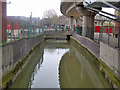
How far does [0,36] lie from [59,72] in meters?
4.14

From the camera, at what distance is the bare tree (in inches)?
3072

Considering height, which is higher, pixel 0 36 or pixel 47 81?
pixel 0 36

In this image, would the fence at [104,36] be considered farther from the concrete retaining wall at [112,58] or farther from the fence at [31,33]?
the concrete retaining wall at [112,58]

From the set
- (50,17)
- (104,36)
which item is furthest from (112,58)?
(50,17)

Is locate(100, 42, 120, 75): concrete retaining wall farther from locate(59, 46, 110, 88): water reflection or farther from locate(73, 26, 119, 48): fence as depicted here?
locate(73, 26, 119, 48): fence

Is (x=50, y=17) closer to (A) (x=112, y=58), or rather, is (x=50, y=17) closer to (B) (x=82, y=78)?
(B) (x=82, y=78)

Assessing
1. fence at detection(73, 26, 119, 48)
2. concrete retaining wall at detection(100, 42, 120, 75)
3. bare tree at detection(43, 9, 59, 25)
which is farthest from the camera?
bare tree at detection(43, 9, 59, 25)

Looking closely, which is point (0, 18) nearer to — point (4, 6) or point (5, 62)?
point (4, 6)

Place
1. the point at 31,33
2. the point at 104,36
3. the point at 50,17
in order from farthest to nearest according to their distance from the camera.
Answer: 1. the point at 50,17
2. the point at 104,36
3. the point at 31,33

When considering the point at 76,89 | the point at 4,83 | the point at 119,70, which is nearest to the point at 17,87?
the point at 4,83

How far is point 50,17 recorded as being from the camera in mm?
82000

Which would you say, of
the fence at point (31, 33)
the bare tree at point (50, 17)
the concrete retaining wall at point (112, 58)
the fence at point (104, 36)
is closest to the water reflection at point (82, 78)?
the concrete retaining wall at point (112, 58)

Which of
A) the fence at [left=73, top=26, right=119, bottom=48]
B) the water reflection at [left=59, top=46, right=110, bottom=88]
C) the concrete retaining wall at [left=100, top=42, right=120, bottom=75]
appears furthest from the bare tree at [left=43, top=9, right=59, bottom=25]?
the concrete retaining wall at [left=100, top=42, right=120, bottom=75]

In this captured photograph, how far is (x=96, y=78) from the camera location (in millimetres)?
10445
